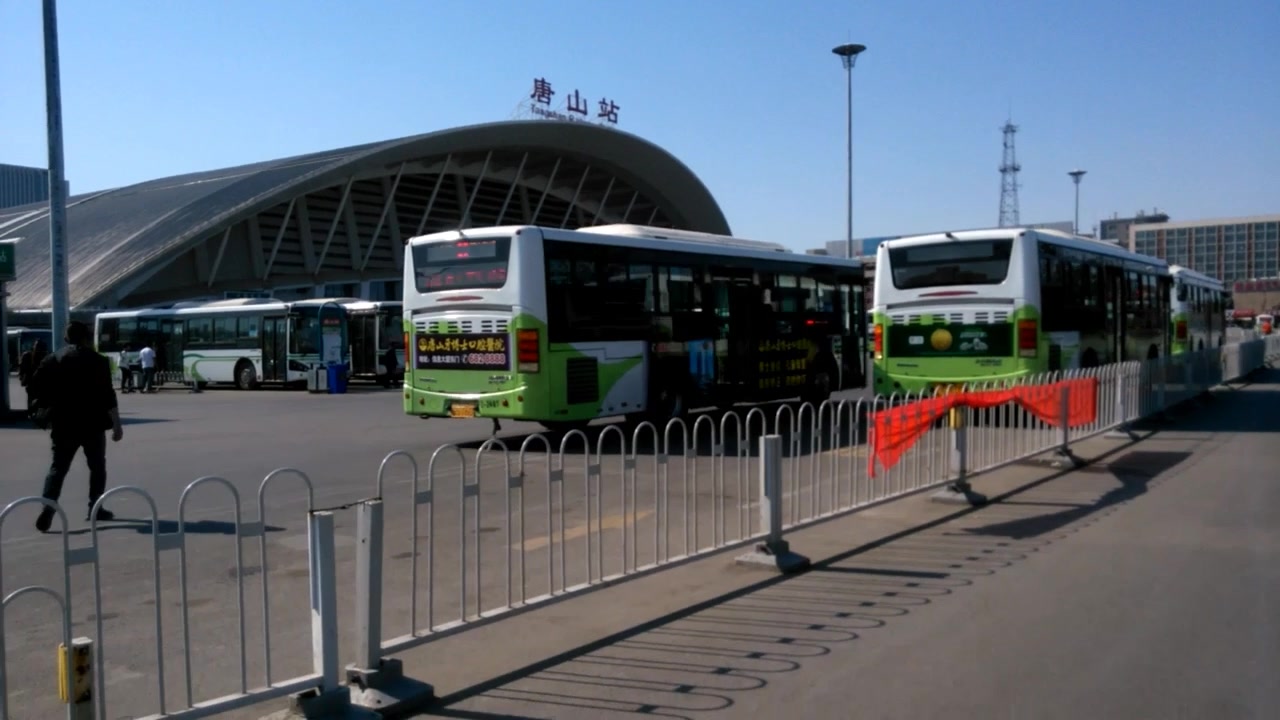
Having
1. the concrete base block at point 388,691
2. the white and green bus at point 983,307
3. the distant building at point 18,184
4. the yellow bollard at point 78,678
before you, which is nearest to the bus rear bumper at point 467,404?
the white and green bus at point 983,307

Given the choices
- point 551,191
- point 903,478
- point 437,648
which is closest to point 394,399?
point 903,478

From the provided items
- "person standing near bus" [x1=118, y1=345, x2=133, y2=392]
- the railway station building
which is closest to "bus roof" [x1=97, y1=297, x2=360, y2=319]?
"person standing near bus" [x1=118, y1=345, x2=133, y2=392]

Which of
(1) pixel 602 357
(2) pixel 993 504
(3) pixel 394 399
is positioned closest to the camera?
(2) pixel 993 504

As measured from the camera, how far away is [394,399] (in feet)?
90.6

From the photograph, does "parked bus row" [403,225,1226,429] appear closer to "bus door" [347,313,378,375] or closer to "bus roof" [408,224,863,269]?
"bus roof" [408,224,863,269]

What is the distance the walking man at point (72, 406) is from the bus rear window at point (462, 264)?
601cm

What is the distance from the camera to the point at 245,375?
111 feet

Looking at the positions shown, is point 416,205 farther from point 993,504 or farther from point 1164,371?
point 993,504

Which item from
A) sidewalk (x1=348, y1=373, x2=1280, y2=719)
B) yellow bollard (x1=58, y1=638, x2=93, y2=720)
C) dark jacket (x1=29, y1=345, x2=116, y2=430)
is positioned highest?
dark jacket (x1=29, y1=345, x2=116, y2=430)

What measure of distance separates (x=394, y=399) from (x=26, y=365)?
841 centimetres

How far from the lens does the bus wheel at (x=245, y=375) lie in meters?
33.7

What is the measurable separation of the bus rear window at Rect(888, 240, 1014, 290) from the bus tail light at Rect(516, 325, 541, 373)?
279 inches

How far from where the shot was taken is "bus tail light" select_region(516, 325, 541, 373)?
14.4m

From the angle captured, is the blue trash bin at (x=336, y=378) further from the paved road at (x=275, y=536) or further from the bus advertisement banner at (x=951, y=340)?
the bus advertisement banner at (x=951, y=340)
